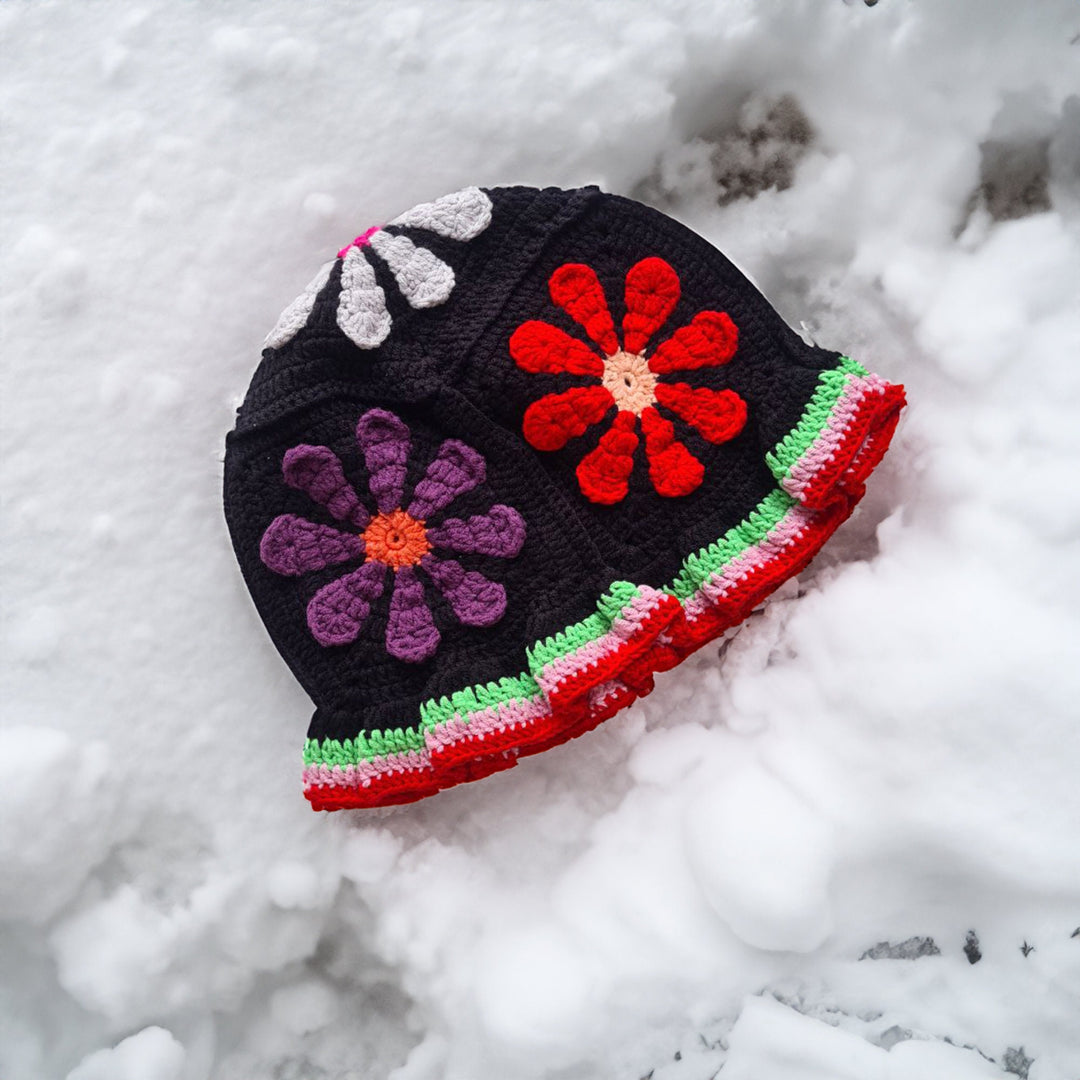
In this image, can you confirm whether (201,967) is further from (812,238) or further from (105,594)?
(812,238)

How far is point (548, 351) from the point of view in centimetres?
86

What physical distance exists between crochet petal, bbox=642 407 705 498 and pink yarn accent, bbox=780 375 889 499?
85 millimetres

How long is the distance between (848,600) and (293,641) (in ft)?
1.74

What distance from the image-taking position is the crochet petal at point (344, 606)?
0.86 meters

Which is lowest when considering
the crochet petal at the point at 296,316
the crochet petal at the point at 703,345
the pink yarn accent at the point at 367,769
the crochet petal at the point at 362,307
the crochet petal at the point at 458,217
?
the pink yarn accent at the point at 367,769

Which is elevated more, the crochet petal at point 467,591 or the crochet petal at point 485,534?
the crochet petal at point 485,534

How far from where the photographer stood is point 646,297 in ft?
2.86

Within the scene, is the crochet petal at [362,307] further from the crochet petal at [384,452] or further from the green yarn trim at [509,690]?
the green yarn trim at [509,690]

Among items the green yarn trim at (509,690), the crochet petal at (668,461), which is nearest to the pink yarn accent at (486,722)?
the green yarn trim at (509,690)

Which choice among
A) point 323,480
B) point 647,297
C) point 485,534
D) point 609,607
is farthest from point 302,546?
point 647,297

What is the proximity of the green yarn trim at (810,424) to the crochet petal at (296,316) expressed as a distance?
1.41ft

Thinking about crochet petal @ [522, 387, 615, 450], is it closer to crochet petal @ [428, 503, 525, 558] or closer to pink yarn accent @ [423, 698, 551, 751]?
crochet petal @ [428, 503, 525, 558]

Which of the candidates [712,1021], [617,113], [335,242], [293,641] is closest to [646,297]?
[617,113]

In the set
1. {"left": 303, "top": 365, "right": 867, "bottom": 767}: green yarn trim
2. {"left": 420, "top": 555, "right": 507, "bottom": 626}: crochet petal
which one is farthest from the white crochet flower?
{"left": 303, "top": 365, "right": 867, "bottom": 767}: green yarn trim
